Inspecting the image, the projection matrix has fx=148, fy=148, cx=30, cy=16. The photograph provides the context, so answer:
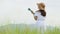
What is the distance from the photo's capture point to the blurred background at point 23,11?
96cm

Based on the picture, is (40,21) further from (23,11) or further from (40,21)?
(23,11)

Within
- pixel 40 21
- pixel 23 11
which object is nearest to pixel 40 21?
pixel 40 21

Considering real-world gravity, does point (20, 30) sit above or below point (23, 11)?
below

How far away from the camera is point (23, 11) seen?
3.18ft

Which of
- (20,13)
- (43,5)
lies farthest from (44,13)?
(20,13)

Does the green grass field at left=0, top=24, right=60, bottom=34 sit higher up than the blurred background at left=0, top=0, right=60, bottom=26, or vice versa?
the blurred background at left=0, top=0, right=60, bottom=26

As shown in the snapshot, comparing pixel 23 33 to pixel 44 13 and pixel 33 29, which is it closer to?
pixel 33 29

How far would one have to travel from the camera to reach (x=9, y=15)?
0.96m

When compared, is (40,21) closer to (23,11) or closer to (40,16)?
(40,16)

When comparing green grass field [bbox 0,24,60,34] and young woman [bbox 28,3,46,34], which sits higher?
young woman [bbox 28,3,46,34]

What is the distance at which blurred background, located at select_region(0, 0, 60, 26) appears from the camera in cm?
96

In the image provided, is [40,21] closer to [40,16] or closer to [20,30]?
[40,16]

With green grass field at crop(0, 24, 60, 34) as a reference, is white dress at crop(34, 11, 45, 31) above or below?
above

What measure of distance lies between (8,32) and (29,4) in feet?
0.75
